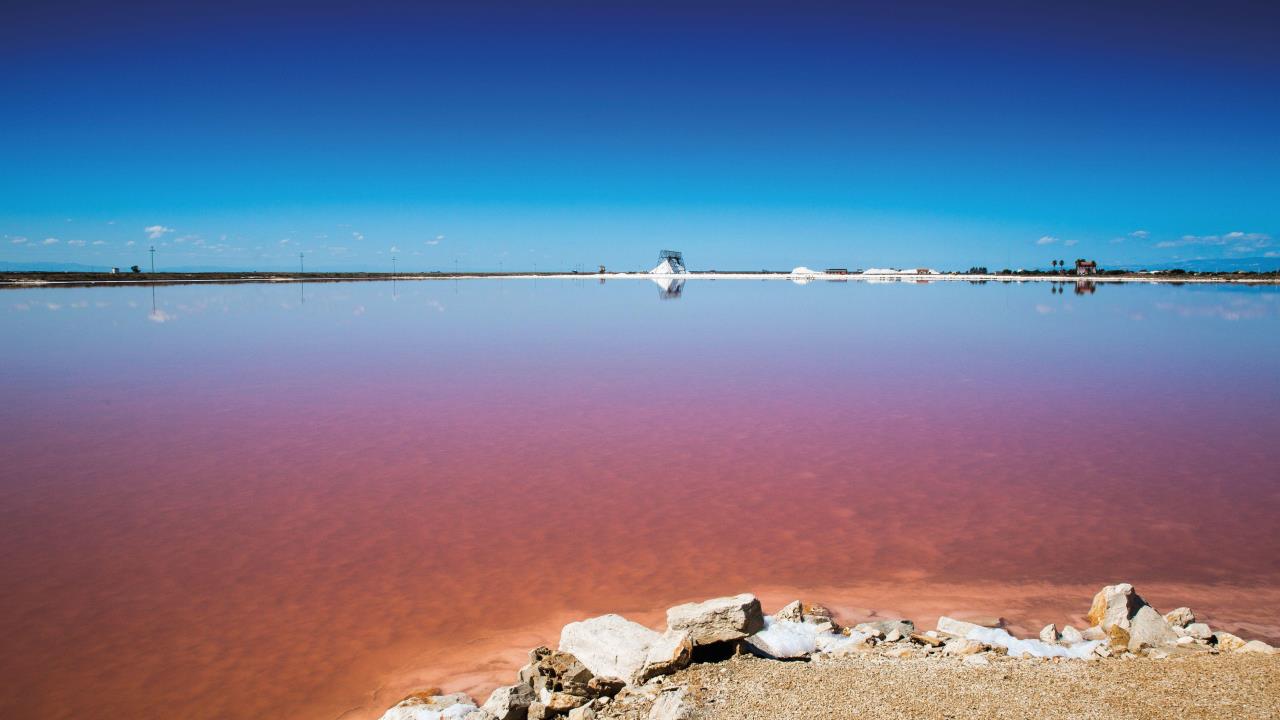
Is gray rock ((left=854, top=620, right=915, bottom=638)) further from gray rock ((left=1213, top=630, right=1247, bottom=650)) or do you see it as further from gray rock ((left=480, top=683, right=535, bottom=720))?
gray rock ((left=480, top=683, right=535, bottom=720))

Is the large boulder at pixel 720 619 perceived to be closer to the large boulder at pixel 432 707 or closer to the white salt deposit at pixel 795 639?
the white salt deposit at pixel 795 639

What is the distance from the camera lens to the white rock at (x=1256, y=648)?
13.3 feet

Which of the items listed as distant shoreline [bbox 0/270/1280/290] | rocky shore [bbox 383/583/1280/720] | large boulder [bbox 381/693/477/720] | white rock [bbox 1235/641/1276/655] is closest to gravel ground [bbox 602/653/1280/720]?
rocky shore [bbox 383/583/1280/720]

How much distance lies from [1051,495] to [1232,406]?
23.4ft

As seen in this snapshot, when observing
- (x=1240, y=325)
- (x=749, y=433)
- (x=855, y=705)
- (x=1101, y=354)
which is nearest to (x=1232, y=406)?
(x=1101, y=354)

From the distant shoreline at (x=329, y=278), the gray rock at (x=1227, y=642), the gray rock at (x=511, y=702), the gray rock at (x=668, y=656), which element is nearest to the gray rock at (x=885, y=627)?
the gray rock at (x=668, y=656)

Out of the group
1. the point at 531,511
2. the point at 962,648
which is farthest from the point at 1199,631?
the point at 531,511

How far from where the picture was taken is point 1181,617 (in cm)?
468

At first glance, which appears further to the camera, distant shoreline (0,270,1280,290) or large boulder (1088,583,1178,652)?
distant shoreline (0,270,1280,290)

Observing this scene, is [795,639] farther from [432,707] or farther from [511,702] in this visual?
[432,707]

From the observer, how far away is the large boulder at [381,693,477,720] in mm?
3980

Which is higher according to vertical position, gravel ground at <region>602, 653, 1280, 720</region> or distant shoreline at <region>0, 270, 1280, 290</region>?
distant shoreline at <region>0, 270, 1280, 290</region>

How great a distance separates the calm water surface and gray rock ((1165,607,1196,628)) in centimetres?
51

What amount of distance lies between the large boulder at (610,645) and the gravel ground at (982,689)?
250 mm
